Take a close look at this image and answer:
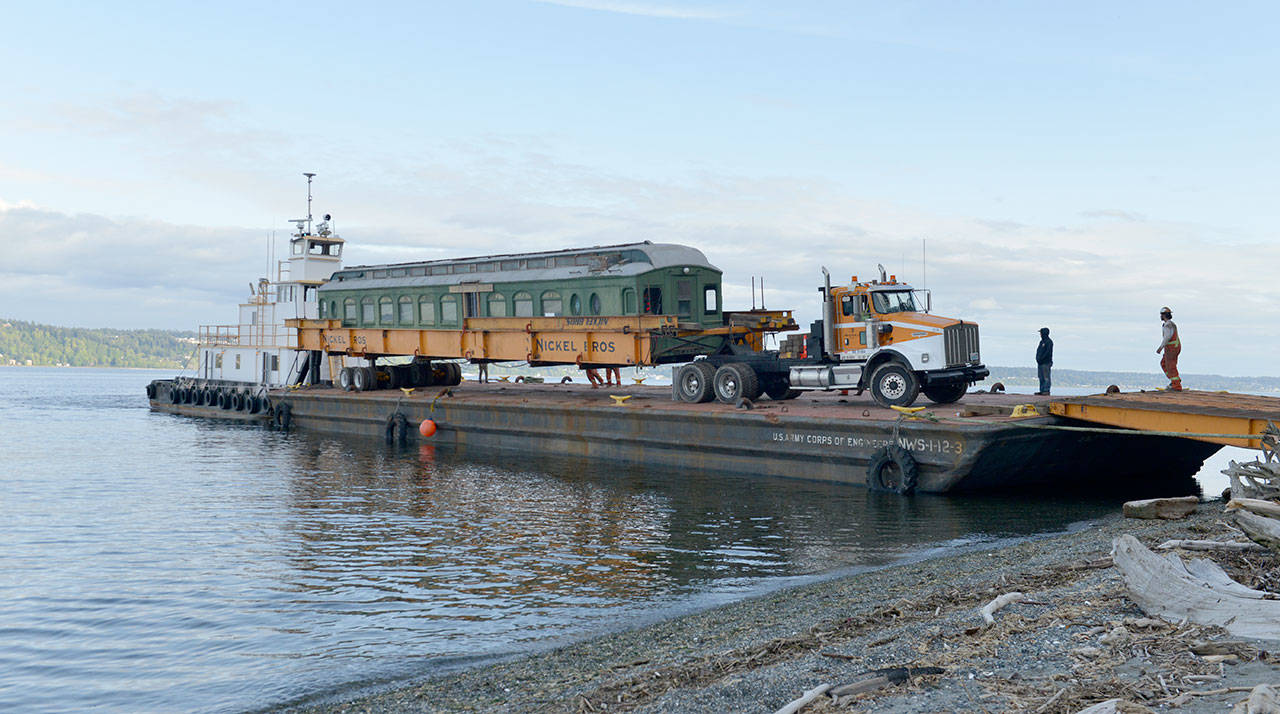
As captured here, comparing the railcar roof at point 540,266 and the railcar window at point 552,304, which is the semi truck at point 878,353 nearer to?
the railcar roof at point 540,266

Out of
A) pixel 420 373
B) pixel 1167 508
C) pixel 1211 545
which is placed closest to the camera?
pixel 1211 545

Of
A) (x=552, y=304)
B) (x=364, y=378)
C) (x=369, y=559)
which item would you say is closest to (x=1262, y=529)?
(x=369, y=559)

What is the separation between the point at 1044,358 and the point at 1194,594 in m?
16.7

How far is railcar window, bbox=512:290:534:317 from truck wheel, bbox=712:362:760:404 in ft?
22.3

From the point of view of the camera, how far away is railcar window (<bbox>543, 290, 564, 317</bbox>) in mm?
24891

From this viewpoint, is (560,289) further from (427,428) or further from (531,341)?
(427,428)

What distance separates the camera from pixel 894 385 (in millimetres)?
18641

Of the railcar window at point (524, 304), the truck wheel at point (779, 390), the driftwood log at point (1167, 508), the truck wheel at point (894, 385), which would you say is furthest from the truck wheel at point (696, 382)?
the driftwood log at point (1167, 508)

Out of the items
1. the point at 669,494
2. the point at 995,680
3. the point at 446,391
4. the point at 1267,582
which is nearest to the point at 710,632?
the point at 995,680

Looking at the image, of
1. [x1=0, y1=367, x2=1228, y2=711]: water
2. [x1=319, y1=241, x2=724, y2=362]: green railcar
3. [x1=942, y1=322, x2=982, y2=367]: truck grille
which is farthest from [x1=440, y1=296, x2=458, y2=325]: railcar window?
[x1=942, y1=322, x2=982, y2=367]: truck grille

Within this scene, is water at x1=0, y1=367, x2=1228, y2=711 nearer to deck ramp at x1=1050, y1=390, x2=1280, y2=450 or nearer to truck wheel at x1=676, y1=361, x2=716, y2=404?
deck ramp at x1=1050, y1=390, x2=1280, y2=450

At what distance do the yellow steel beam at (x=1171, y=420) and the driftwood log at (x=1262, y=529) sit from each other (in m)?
7.34

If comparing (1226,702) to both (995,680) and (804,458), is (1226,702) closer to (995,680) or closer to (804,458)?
(995,680)

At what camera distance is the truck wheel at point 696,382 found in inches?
851
